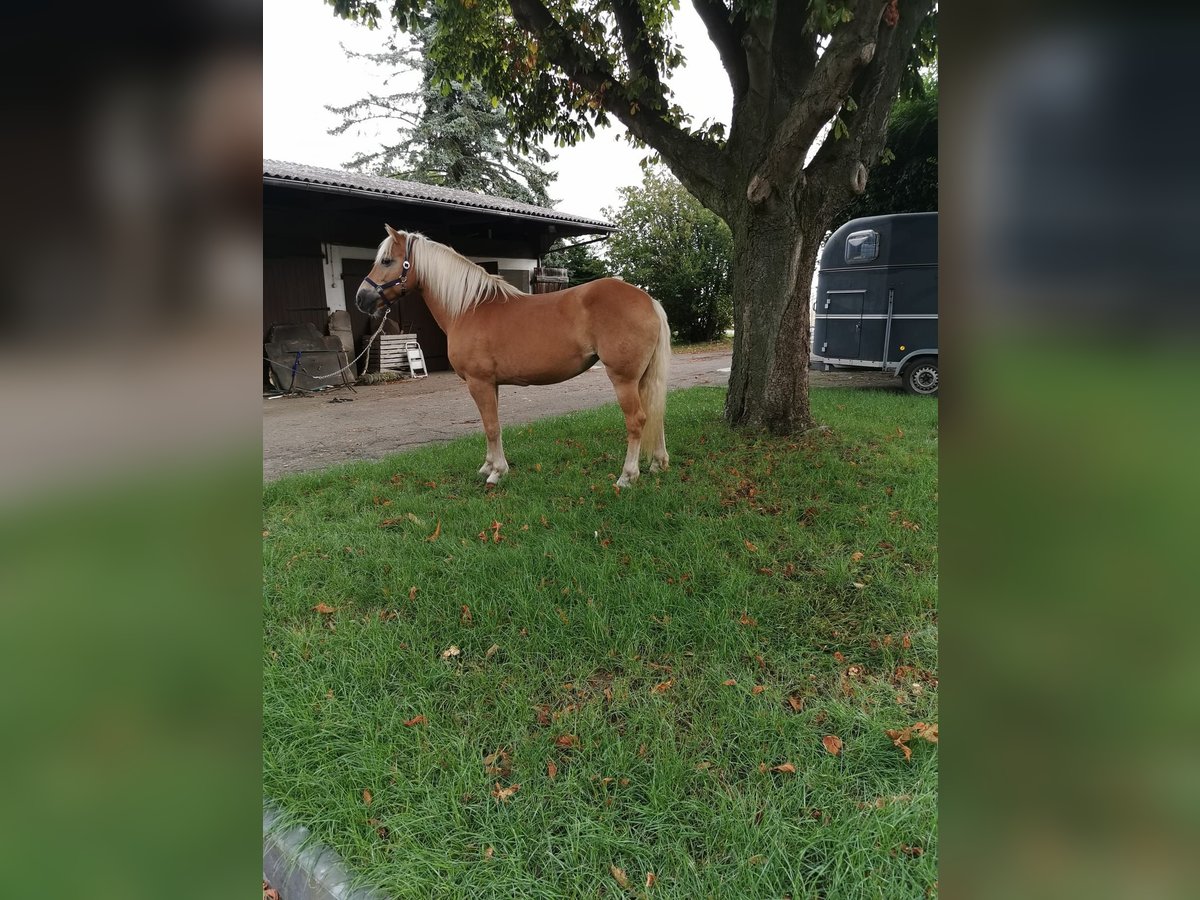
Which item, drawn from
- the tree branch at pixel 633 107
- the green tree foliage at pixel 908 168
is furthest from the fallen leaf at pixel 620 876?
the green tree foliage at pixel 908 168

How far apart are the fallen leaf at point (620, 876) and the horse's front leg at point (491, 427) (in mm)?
3117

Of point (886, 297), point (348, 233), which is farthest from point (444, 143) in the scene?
point (886, 297)

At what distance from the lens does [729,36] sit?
513 cm

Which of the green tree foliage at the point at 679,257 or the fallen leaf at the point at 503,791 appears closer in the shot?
the fallen leaf at the point at 503,791

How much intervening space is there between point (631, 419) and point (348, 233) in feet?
30.9

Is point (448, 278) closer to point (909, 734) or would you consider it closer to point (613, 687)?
point (613, 687)

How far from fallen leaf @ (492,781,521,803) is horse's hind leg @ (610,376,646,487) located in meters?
2.73

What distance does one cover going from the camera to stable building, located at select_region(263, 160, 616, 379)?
33.5ft

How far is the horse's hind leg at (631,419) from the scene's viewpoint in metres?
4.27
